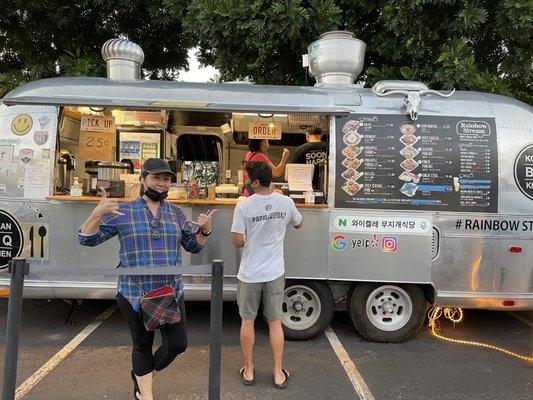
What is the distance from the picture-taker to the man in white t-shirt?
3760mm

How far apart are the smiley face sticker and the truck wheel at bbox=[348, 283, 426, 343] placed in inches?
146

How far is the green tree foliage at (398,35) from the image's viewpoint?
6676 millimetres

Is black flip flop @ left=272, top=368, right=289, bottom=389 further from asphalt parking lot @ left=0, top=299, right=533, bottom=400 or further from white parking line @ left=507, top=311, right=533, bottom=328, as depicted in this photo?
white parking line @ left=507, top=311, right=533, bottom=328

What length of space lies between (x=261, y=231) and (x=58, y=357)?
2.34 metres

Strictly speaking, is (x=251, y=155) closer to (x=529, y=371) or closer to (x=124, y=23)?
(x=529, y=371)

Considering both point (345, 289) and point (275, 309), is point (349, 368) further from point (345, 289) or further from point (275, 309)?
point (275, 309)

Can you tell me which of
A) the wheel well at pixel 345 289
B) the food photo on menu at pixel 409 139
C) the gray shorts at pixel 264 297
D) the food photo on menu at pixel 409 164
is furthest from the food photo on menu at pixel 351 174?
the gray shorts at pixel 264 297

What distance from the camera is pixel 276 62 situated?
324 inches

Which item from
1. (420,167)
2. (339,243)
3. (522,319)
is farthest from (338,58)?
(522,319)

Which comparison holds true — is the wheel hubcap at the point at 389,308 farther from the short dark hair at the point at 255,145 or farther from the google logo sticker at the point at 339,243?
the short dark hair at the point at 255,145

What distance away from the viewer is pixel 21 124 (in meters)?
4.87

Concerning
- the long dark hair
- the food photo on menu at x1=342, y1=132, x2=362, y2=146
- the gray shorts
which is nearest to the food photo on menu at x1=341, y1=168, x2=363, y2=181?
the food photo on menu at x1=342, y1=132, x2=362, y2=146

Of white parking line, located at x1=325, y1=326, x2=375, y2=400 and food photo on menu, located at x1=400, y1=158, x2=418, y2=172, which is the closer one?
white parking line, located at x1=325, y1=326, x2=375, y2=400

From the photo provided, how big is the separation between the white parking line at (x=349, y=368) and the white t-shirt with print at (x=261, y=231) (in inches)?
46.7
